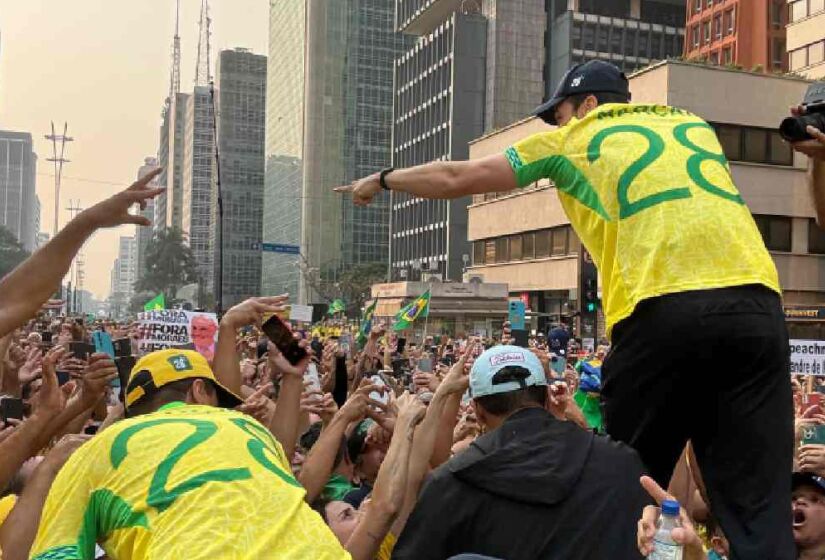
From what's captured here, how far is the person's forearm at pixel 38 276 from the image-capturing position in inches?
129

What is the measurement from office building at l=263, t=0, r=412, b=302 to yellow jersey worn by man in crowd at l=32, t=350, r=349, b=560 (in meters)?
107

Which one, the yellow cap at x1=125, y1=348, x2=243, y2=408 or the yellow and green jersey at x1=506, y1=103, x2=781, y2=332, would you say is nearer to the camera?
the yellow and green jersey at x1=506, y1=103, x2=781, y2=332

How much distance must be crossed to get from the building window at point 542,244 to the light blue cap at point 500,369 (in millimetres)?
51514

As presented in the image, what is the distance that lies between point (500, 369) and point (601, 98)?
3.72 ft

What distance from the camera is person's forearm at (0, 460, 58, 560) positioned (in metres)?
3.23

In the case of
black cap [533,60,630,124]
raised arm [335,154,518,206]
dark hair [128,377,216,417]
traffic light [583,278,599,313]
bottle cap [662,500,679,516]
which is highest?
black cap [533,60,630,124]

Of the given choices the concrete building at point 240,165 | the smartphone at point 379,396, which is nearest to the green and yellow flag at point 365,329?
the smartphone at point 379,396

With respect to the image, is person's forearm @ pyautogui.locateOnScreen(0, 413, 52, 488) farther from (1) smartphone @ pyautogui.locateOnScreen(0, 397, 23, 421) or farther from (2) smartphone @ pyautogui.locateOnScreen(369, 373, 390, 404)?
(2) smartphone @ pyautogui.locateOnScreen(369, 373, 390, 404)

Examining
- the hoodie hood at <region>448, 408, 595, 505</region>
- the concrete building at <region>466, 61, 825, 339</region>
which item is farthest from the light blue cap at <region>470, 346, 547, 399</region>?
the concrete building at <region>466, 61, 825, 339</region>

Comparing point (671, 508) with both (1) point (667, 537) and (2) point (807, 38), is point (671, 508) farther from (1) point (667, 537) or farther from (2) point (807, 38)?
(2) point (807, 38)

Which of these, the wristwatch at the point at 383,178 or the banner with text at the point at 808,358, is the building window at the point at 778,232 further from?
the wristwatch at the point at 383,178

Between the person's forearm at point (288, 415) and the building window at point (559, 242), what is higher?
the building window at point (559, 242)

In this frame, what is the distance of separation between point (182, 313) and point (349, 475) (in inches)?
297

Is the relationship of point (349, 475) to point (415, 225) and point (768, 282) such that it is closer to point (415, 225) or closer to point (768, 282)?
point (768, 282)
